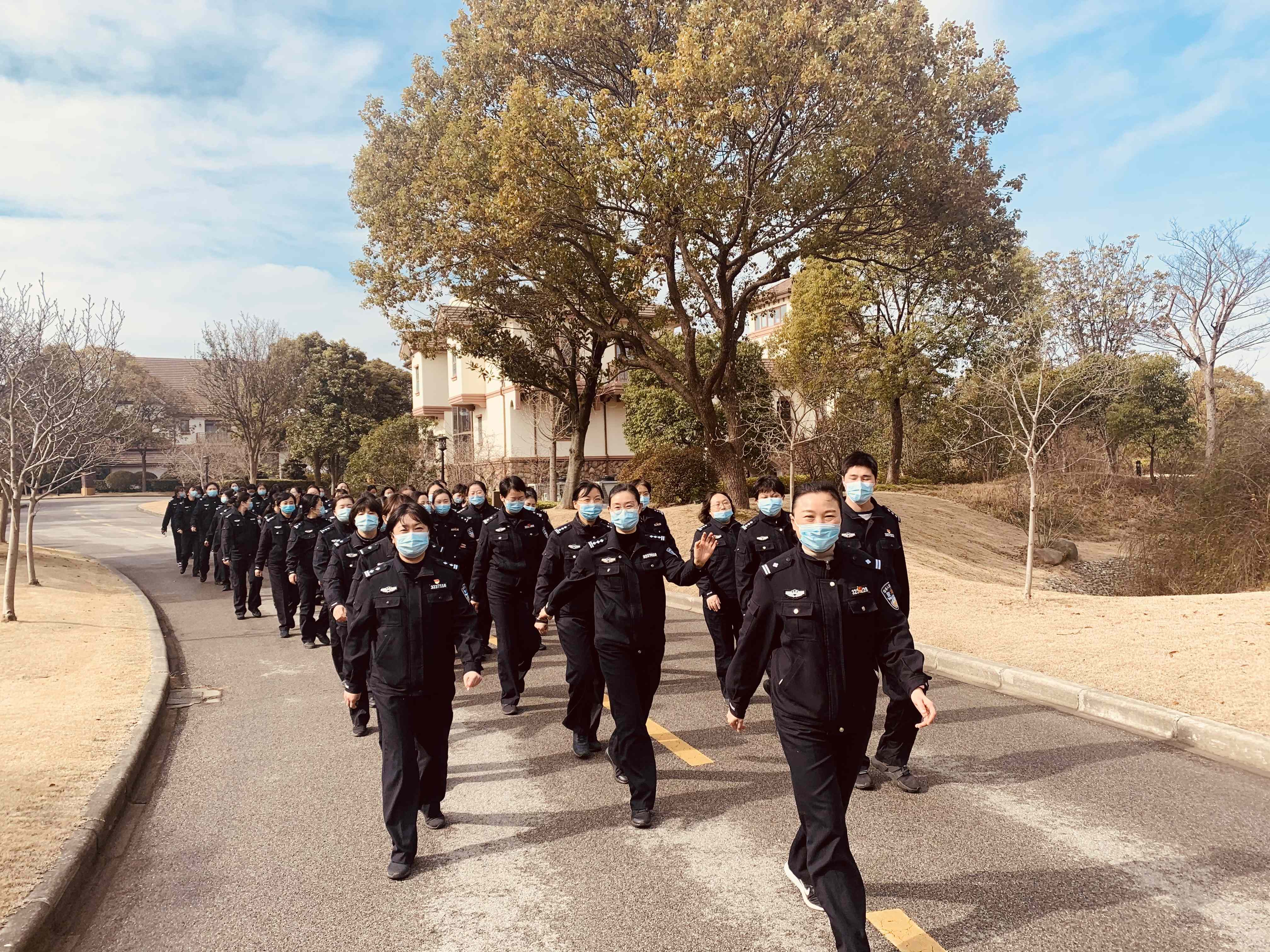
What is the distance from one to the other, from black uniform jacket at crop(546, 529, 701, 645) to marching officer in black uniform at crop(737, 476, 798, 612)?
53.6 inches

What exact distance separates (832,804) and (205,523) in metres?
17.2

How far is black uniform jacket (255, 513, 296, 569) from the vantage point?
11953 mm

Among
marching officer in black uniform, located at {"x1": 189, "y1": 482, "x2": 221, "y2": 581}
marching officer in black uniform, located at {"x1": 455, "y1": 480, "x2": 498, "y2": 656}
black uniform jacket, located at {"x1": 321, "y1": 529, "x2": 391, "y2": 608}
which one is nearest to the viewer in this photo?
black uniform jacket, located at {"x1": 321, "y1": 529, "x2": 391, "y2": 608}

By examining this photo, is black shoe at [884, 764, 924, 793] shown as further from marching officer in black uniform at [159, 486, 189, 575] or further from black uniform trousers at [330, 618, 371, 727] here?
marching officer in black uniform at [159, 486, 189, 575]

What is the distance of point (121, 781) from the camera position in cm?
567

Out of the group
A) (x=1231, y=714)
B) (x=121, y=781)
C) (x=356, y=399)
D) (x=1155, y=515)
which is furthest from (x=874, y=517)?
(x=356, y=399)

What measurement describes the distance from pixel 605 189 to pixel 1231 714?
1307 cm

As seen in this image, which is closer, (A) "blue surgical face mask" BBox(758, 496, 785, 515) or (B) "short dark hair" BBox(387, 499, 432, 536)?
(B) "short dark hair" BBox(387, 499, 432, 536)

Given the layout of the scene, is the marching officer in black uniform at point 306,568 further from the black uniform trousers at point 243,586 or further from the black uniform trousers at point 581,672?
the black uniform trousers at point 581,672

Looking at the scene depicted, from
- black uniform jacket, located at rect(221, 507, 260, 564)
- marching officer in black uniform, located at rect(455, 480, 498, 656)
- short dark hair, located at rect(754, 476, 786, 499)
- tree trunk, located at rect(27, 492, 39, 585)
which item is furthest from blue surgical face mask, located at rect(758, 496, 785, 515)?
tree trunk, located at rect(27, 492, 39, 585)

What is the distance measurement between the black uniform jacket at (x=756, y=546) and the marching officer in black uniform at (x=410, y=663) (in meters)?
2.90

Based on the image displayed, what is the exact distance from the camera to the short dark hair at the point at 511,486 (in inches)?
348

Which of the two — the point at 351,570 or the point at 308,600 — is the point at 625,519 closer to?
the point at 351,570

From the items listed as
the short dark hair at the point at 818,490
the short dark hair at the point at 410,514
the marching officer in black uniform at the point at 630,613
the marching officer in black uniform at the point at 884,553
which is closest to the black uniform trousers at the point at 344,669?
the short dark hair at the point at 410,514
